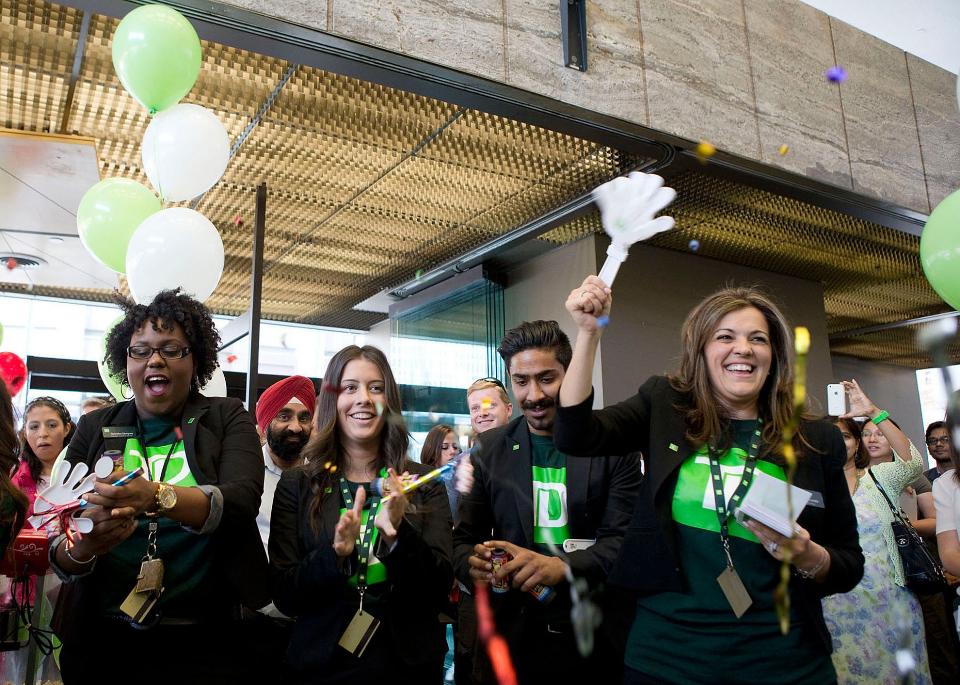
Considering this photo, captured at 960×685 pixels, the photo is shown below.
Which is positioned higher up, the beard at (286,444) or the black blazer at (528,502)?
the beard at (286,444)

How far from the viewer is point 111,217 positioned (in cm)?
326

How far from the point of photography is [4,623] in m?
1.93

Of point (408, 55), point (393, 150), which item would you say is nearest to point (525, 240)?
point (393, 150)

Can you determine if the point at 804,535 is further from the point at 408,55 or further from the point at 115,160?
the point at 115,160

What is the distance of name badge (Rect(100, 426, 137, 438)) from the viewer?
1.64m

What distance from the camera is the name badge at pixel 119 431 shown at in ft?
5.40

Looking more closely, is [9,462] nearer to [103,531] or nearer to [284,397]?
[103,531]

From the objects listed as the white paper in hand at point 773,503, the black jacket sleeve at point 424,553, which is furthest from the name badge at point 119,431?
the white paper in hand at point 773,503

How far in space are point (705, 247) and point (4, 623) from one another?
5092 millimetres

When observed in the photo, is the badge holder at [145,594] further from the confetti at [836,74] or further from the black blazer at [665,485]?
the confetti at [836,74]

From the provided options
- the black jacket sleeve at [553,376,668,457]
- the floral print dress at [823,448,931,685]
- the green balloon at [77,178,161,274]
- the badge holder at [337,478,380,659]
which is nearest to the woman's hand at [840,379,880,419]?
the floral print dress at [823,448,931,685]

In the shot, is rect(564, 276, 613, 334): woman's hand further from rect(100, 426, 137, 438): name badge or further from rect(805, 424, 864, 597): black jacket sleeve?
rect(100, 426, 137, 438): name badge

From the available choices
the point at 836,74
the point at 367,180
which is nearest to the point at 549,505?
the point at 367,180

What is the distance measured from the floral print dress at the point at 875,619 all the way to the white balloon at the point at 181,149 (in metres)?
2.76
